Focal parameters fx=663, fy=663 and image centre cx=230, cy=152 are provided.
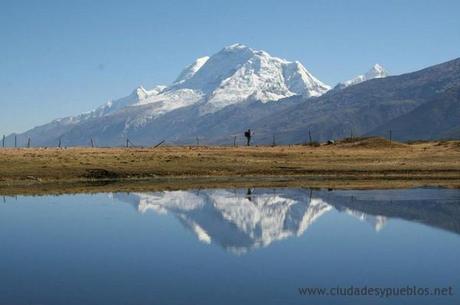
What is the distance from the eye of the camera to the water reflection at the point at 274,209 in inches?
1546

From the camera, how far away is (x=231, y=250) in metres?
33.3

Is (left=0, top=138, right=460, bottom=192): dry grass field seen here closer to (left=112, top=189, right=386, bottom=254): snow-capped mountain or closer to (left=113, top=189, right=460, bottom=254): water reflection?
(left=113, top=189, right=460, bottom=254): water reflection

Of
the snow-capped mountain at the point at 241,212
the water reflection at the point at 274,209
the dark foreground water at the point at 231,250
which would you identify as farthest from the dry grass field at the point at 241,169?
the dark foreground water at the point at 231,250

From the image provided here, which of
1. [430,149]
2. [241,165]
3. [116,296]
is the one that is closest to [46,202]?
[116,296]

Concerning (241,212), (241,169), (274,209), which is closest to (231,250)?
(241,212)

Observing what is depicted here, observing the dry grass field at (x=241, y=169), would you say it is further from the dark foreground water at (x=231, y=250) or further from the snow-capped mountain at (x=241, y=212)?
the dark foreground water at (x=231, y=250)

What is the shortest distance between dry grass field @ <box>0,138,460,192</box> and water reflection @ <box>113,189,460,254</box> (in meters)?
10.9

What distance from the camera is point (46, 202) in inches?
2191

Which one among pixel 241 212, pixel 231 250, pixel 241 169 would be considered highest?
pixel 241 169

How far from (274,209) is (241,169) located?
40.4m

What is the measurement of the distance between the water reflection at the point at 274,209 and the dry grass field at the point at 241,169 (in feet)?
35.7

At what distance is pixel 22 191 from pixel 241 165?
35946 millimetres

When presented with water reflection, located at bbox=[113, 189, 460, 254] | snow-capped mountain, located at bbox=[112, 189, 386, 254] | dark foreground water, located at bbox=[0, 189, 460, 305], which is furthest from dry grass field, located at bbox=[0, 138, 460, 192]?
dark foreground water, located at bbox=[0, 189, 460, 305]

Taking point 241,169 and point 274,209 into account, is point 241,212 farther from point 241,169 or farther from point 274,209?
point 241,169
